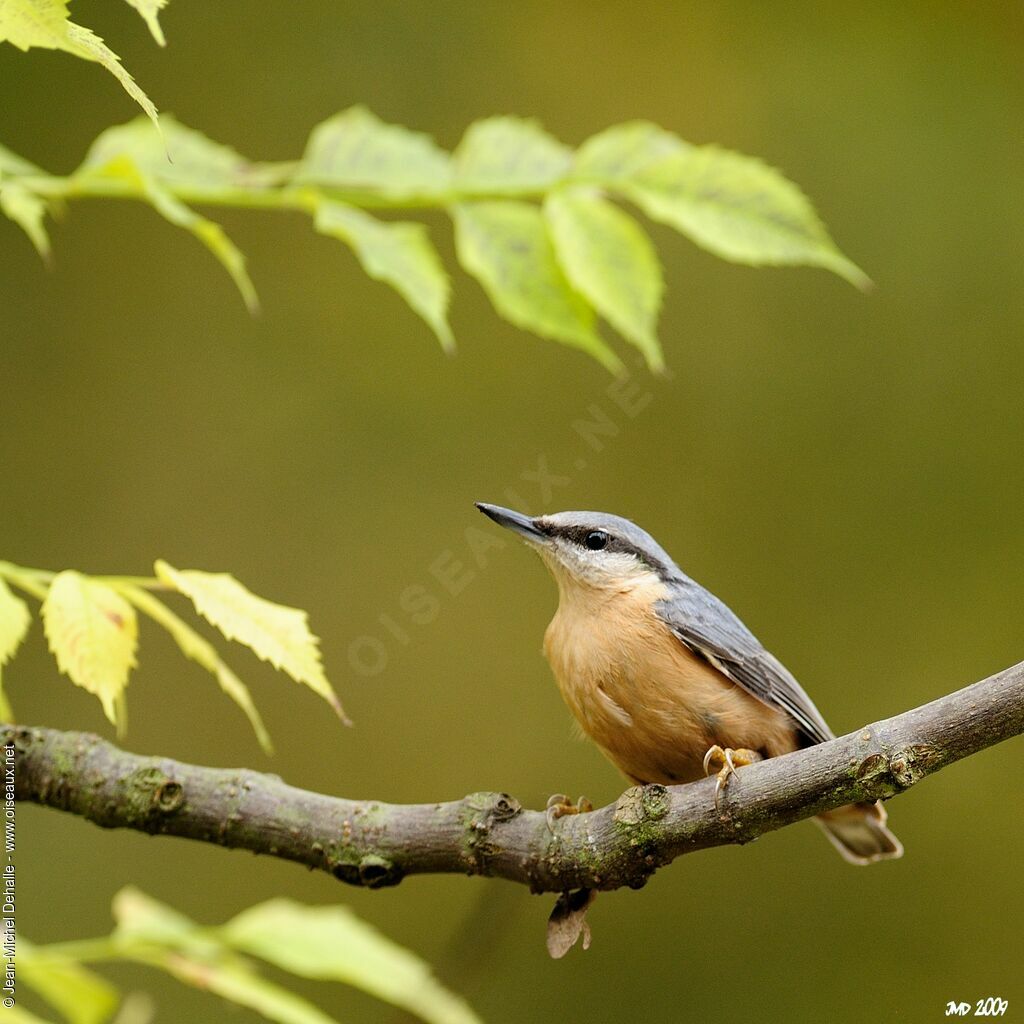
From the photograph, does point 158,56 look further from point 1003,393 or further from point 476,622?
point 1003,393

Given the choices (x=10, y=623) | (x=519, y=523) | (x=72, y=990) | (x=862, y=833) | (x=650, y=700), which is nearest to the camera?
(x=10, y=623)

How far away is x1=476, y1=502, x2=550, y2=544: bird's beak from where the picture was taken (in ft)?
6.34

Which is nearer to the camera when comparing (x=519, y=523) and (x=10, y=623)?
(x=10, y=623)

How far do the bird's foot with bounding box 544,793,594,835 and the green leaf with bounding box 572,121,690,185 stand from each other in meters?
0.87

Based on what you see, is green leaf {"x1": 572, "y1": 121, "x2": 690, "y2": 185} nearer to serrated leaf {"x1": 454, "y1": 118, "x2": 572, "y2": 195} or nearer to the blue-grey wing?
serrated leaf {"x1": 454, "y1": 118, "x2": 572, "y2": 195}

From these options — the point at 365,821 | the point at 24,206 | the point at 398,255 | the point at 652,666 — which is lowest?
the point at 365,821

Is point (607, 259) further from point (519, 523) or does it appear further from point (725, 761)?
point (725, 761)

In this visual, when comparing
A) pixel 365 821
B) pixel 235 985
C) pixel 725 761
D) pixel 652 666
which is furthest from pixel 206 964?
pixel 652 666

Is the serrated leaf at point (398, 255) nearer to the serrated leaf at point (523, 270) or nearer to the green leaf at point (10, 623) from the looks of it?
the serrated leaf at point (523, 270)

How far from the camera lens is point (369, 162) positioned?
1622 mm

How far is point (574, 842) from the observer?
135 cm

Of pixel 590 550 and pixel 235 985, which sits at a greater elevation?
pixel 590 550

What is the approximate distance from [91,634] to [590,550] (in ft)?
3.55

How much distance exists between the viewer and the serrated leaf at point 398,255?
153 cm
